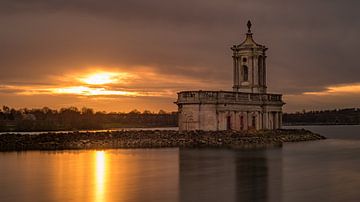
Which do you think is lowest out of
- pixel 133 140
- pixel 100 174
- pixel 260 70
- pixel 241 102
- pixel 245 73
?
pixel 100 174

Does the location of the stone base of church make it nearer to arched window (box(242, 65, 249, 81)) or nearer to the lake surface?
arched window (box(242, 65, 249, 81))

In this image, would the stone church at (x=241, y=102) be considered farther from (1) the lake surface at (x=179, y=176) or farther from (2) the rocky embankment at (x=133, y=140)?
(1) the lake surface at (x=179, y=176)

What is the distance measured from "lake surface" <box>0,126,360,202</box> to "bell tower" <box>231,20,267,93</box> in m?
18.8

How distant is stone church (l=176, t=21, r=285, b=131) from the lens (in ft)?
143

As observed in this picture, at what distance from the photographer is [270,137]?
153ft

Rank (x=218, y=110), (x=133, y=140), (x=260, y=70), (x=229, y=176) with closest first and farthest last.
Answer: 1. (x=229, y=176)
2. (x=133, y=140)
3. (x=218, y=110)
4. (x=260, y=70)

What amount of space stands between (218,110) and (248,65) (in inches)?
382

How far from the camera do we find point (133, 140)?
4116 centimetres

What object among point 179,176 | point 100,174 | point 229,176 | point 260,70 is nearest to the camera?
point 229,176

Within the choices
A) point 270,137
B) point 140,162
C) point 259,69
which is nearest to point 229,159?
point 140,162

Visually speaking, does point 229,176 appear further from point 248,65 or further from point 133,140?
point 248,65

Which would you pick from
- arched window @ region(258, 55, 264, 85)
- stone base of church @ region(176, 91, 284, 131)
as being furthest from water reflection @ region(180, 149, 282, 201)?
arched window @ region(258, 55, 264, 85)

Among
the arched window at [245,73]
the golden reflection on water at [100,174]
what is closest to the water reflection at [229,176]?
the golden reflection on water at [100,174]

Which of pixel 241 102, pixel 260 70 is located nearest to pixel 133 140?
pixel 241 102
